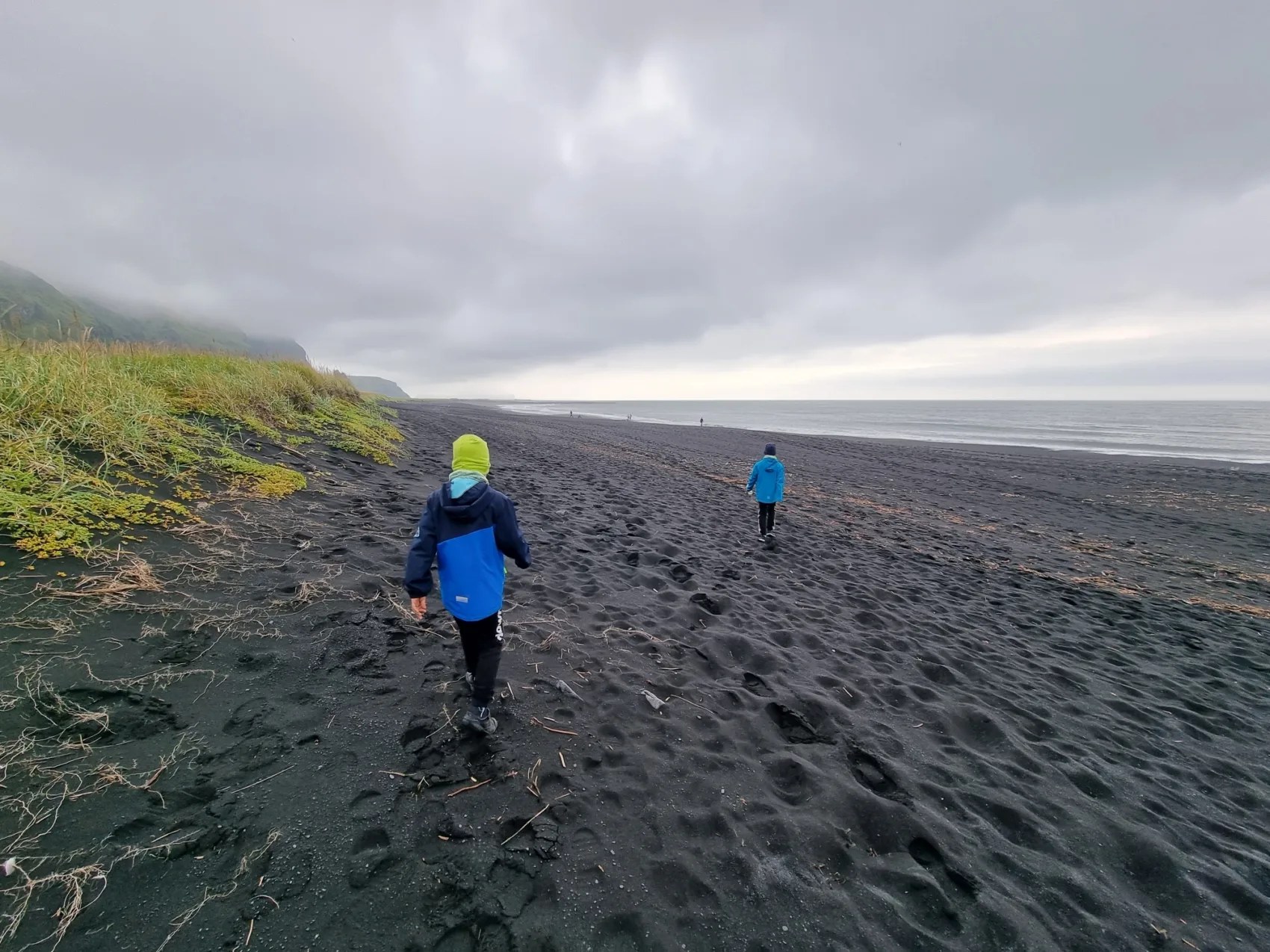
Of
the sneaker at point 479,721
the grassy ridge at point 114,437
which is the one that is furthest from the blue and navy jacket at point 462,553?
the grassy ridge at point 114,437

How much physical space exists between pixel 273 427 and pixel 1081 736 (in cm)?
1373

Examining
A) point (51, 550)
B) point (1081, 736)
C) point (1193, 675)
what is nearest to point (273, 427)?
point (51, 550)

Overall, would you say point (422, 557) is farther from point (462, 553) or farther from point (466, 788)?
point (466, 788)

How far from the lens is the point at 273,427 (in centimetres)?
1024

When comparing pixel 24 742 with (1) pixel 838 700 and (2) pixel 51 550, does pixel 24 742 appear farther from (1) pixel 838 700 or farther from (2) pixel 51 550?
(1) pixel 838 700

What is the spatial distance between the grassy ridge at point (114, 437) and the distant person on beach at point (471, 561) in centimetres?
344

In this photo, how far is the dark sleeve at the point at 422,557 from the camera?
3.67 m

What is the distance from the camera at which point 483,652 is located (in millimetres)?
3863

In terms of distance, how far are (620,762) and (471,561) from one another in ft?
6.37

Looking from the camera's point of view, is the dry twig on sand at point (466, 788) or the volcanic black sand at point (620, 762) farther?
the dry twig on sand at point (466, 788)

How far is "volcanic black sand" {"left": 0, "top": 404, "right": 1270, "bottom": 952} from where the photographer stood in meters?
2.61

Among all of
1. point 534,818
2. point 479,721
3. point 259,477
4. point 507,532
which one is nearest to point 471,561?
point 507,532

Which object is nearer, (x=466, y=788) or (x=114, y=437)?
(x=466, y=788)

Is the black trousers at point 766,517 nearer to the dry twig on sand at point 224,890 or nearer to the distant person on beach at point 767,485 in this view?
the distant person on beach at point 767,485
